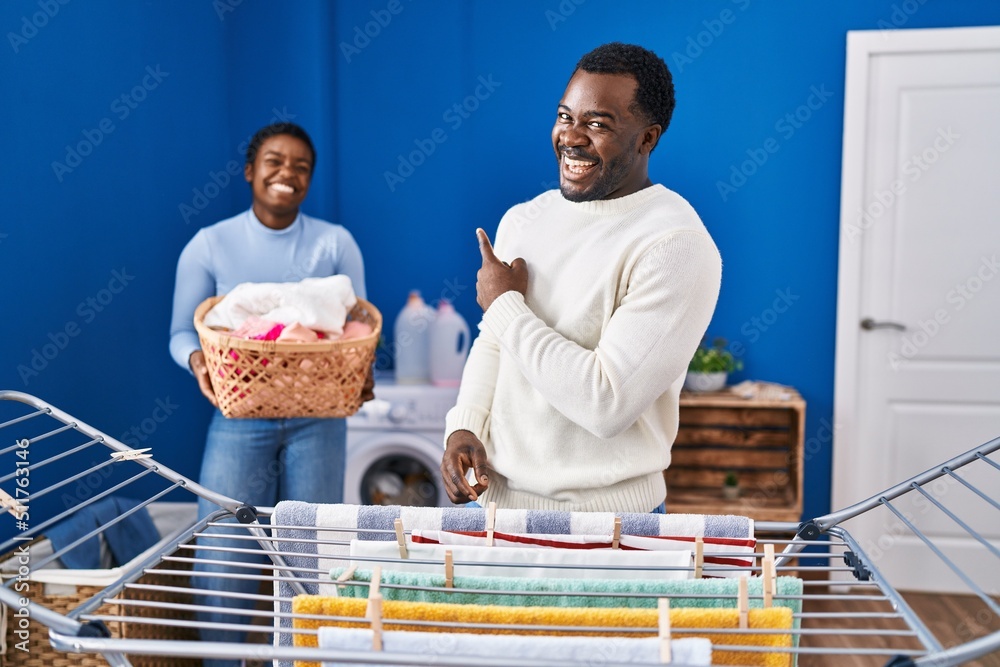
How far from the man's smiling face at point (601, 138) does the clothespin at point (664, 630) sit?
597mm

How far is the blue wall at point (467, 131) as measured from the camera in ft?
9.73

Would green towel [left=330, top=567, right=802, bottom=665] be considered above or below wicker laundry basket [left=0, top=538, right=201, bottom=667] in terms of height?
above

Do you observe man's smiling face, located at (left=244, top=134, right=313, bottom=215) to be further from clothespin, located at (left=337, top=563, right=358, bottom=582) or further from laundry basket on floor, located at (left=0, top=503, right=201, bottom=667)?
clothespin, located at (left=337, top=563, right=358, bottom=582)

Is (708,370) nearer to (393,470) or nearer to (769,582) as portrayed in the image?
(393,470)

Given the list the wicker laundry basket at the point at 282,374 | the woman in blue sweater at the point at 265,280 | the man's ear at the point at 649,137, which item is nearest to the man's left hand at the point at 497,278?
the man's ear at the point at 649,137

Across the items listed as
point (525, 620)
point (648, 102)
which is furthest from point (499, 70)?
point (525, 620)

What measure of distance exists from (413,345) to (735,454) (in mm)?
1247

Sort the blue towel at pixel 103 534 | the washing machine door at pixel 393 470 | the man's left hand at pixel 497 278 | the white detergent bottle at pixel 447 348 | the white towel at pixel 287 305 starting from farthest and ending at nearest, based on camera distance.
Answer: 1. the white detergent bottle at pixel 447 348
2. the washing machine door at pixel 393 470
3. the blue towel at pixel 103 534
4. the white towel at pixel 287 305
5. the man's left hand at pixel 497 278

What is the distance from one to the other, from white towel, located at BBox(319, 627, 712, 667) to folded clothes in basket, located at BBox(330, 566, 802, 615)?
0.10 metres

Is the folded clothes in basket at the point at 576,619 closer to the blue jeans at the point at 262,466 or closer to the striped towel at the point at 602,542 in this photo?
the striped towel at the point at 602,542

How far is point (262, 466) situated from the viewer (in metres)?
2.28

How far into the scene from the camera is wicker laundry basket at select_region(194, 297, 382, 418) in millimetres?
1828

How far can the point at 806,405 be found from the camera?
3.33m

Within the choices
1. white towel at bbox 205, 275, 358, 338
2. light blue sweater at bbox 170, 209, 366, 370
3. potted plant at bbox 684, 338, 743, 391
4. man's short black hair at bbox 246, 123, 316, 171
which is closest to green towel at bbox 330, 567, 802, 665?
white towel at bbox 205, 275, 358, 338
